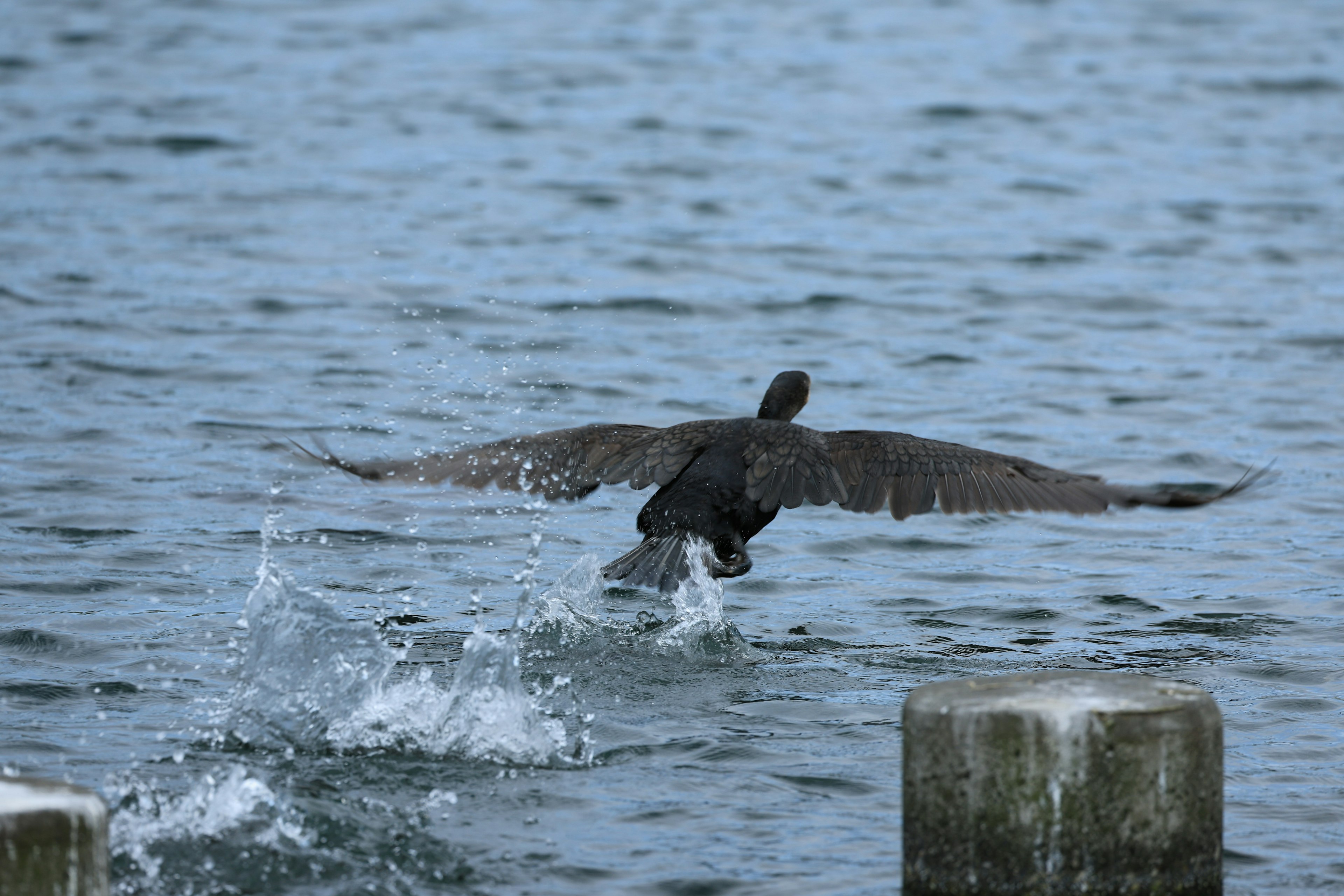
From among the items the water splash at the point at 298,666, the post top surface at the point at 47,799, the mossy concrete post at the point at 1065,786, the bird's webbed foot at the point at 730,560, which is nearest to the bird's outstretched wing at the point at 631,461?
the bird's webbed foot at the point at 730,560

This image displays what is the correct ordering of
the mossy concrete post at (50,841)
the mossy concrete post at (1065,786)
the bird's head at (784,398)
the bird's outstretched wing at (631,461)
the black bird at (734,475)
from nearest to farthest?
1. the mossy concrete post at (50,841)
2. the mossy concrete post at (1065,786)
3. the black bird at (734,475)
4. the bird's outstretched wing at (631,461)
5. the bird's head at (784,398)

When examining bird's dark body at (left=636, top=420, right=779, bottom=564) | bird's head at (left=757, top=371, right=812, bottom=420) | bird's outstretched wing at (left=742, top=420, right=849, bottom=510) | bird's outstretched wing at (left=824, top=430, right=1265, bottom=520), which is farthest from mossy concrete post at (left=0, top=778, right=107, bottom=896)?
bird's head at (left=757, top=371, right=812, bottom=420)

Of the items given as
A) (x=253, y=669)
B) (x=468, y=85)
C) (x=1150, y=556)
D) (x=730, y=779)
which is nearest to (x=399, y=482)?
(x=253, y=669)

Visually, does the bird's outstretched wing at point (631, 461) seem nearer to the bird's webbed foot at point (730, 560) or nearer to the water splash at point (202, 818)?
the bird's webbed foot at point (730, 560)

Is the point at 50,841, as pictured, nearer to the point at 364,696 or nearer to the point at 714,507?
the point at 364,696

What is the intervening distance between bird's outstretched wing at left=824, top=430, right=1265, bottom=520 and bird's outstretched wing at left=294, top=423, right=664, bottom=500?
905 mm

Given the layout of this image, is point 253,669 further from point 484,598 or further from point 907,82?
point 907,82

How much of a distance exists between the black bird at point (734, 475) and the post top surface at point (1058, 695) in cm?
253

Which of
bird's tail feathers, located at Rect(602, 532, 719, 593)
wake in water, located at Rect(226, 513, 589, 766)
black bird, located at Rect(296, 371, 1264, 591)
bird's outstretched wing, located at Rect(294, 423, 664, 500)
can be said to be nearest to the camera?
wake in water, located at Rect(226, 513, 589, 766)

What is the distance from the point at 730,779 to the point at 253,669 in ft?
5.35

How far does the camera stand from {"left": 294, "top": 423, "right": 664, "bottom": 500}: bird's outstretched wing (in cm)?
762

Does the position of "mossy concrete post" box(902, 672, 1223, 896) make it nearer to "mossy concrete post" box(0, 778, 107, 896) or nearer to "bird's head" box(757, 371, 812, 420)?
"mossy concrete post" box(0, 778, 107, 896)

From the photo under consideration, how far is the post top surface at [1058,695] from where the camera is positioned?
13.9 ft

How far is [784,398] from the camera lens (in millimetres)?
8266
